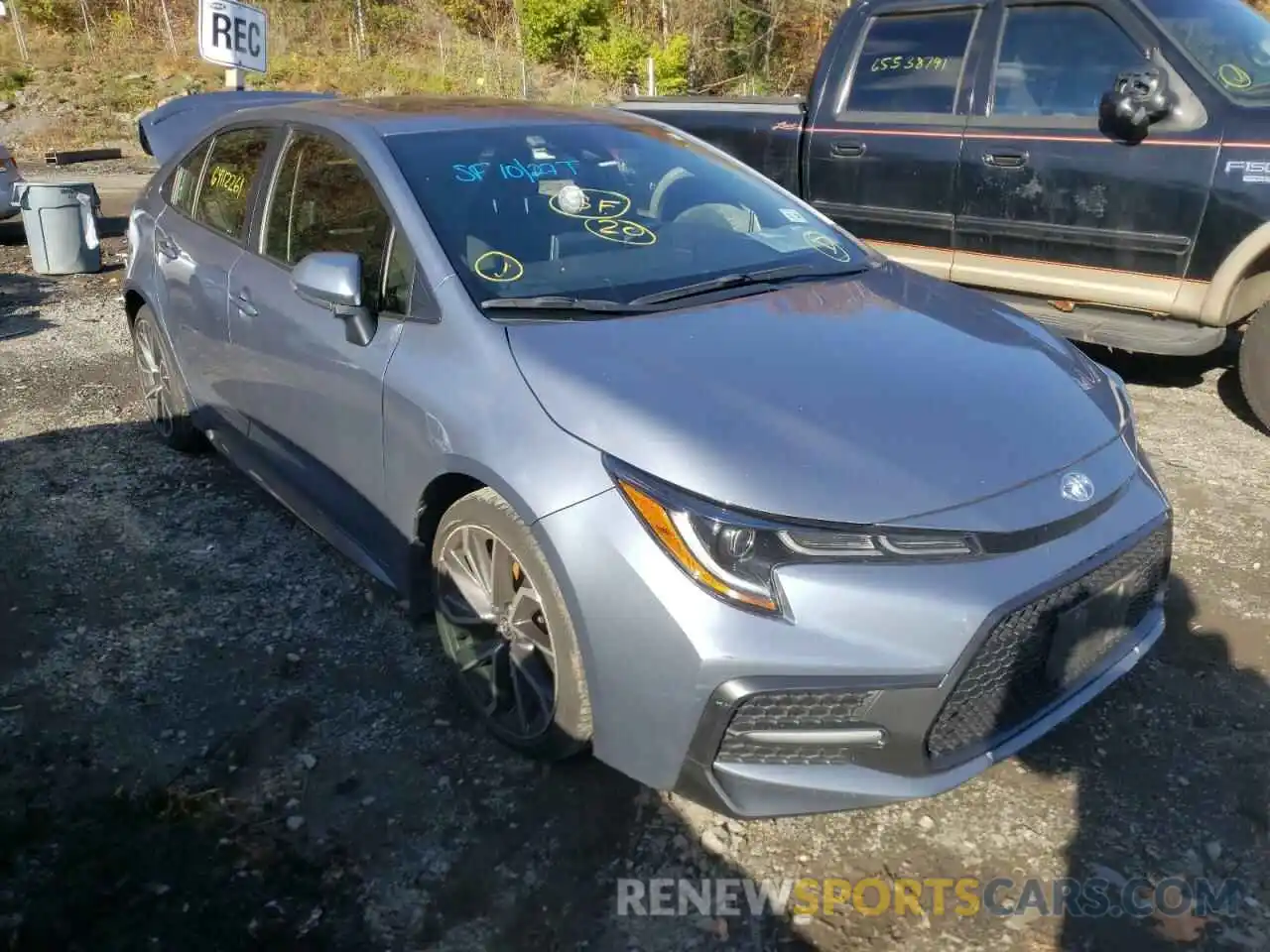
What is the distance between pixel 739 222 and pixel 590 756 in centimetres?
185

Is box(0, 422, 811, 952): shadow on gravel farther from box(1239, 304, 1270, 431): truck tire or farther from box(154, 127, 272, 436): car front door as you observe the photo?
box(1239, 304, 1270, 431): truck tire

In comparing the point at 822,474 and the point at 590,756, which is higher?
the point at 822,474

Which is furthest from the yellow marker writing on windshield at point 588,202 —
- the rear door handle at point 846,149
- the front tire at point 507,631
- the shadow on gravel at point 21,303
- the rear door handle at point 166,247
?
the shadow on gravel at point 21,303

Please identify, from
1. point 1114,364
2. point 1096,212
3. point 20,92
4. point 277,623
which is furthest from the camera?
point 20,92

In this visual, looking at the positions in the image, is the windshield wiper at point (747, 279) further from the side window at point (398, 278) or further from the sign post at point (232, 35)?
the sign post at point (232, 35)

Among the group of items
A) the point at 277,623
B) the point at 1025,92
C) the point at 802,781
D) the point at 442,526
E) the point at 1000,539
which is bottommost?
the point at 277,623

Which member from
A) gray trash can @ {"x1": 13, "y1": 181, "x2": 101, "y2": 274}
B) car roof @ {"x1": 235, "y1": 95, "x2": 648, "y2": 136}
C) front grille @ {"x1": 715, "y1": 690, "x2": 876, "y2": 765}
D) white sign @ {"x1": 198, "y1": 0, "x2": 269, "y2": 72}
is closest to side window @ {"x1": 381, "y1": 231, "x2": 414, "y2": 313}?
car roof @ {"x1": 235, "y1": 95, "x2": 648, "y2": 136}

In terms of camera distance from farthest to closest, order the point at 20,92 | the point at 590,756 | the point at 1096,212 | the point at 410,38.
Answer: the point at 410,38, the point at 20,92, the point at 1096,212, the point at 590,756

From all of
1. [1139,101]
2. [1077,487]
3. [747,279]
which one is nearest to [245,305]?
[747,279]

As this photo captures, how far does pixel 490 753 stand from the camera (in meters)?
2.84

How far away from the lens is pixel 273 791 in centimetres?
271

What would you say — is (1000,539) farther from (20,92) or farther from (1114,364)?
(20,92)

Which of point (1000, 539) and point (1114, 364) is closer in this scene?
point (1000, 539)

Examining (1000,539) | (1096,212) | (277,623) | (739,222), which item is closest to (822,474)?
(1000,539)
